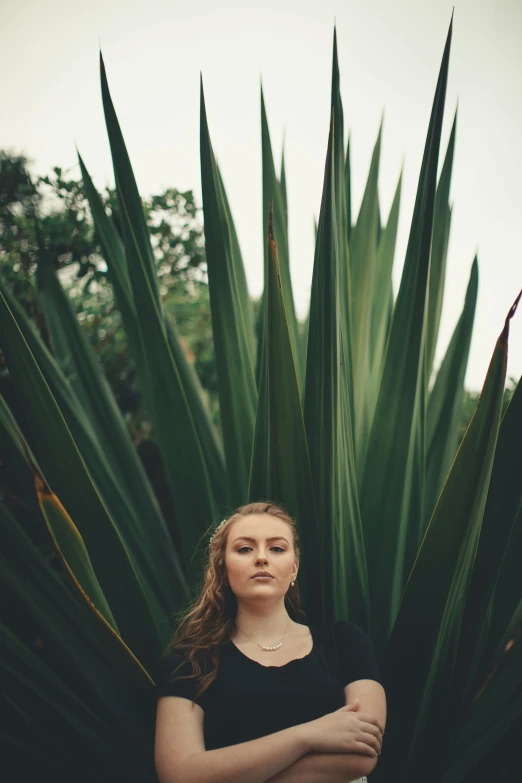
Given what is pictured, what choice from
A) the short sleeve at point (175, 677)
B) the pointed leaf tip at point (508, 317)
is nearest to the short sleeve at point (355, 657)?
the short sleeve at point (175, 677)

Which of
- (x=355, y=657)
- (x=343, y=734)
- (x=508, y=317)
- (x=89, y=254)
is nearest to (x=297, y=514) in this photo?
(x=355, y=657)

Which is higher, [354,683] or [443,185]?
[443,185]

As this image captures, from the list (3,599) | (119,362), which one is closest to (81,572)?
(3,599)

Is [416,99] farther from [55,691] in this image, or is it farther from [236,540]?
[55,691]

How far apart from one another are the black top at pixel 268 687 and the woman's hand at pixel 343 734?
0.06 meters

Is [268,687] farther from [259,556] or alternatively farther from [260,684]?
[259,556]

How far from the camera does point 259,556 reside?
88cm

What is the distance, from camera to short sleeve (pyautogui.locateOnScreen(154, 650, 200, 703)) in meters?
0.82

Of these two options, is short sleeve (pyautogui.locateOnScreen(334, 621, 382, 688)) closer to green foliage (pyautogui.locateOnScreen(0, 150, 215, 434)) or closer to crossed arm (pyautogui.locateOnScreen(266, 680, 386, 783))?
crossed arm (pyautogui.locateOnScreen(266, 680, 386, 783))

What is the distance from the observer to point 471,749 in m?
0.79

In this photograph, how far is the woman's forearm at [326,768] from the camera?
29.2 inches

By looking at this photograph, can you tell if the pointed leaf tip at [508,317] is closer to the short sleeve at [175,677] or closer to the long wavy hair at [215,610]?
the long wavy hair at [215,610]

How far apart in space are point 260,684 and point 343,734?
0.45 feet

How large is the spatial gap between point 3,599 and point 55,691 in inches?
6.1
